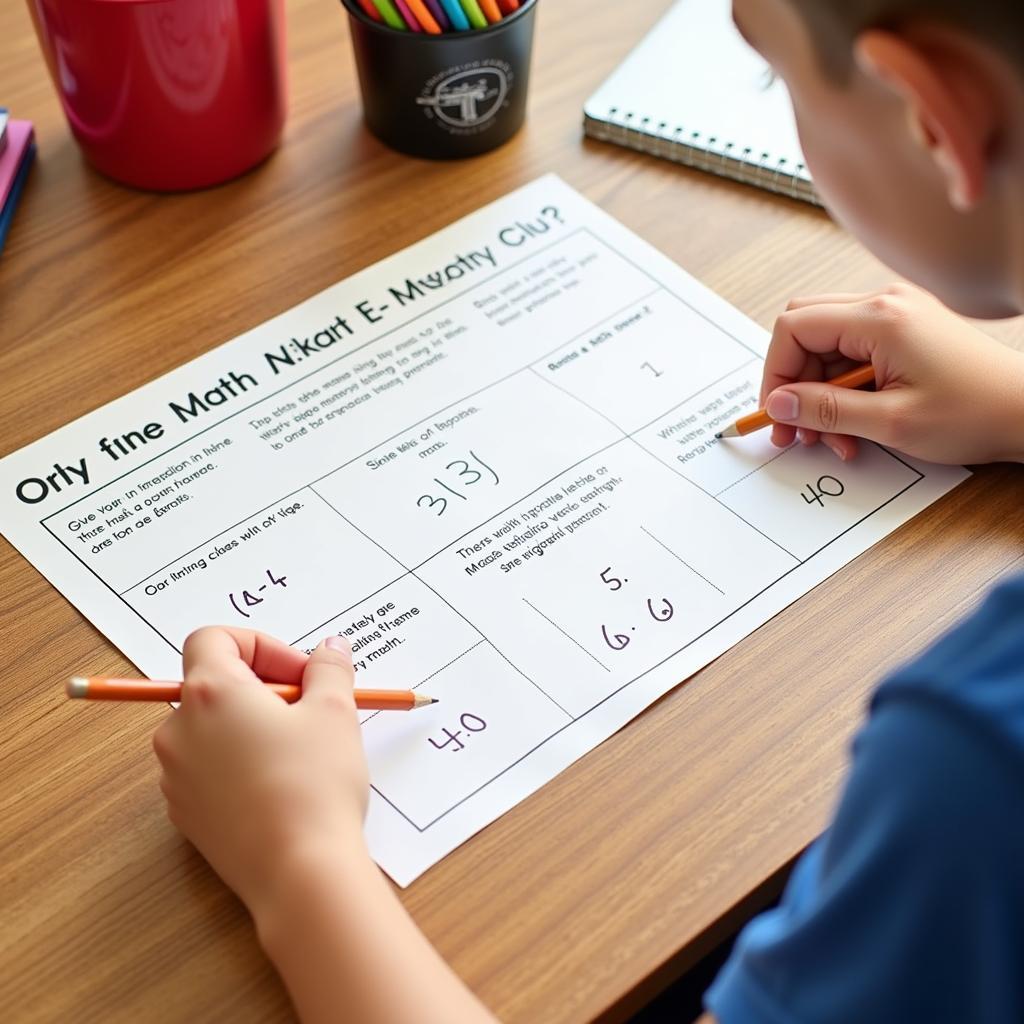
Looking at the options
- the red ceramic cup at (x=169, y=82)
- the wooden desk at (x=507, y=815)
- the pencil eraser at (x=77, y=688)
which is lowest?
the wooden desk at (x=507, y=815)

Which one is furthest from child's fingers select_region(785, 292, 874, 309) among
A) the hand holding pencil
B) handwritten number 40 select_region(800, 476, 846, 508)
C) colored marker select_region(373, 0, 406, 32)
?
colored marker select_region(373, 0, 406, 32)

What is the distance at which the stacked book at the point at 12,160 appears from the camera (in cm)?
88

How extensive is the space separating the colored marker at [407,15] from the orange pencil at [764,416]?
13.2 inches

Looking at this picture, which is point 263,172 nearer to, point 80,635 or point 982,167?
point 80,635

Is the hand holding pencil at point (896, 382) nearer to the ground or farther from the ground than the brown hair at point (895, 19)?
nearer to the ground

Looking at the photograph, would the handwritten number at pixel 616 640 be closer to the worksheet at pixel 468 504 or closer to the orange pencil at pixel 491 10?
the worksheet at pixel 468 504

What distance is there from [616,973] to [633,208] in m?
0.53

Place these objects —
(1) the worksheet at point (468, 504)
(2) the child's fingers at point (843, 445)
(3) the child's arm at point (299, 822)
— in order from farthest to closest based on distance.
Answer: (2) the child's fingers at point (843, 445) < (1) the worksheet at point (468, 504) < (3) the child's arm at point (299, 822)

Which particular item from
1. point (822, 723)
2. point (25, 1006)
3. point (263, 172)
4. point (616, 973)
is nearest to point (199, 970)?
point (25, 1006)

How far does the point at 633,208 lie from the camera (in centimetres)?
90

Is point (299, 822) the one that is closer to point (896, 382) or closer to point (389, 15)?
point (896, 382)

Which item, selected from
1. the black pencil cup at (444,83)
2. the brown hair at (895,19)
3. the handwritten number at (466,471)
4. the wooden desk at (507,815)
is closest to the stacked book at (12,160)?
the wooden desk at (507,815)

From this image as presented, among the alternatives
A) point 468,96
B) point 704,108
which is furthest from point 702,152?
point 468,96

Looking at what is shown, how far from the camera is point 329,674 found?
62cm
